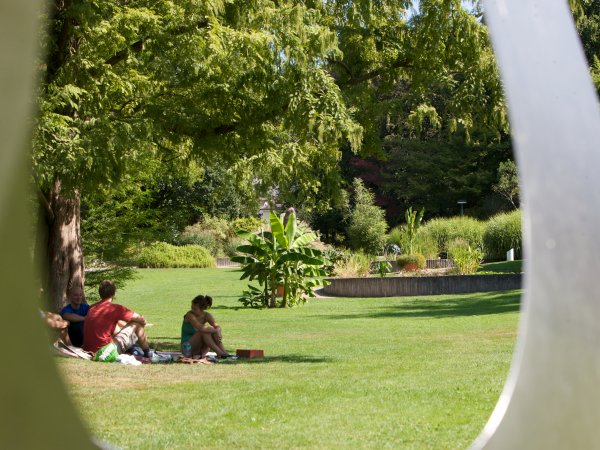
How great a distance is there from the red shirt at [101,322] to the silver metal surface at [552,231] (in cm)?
724

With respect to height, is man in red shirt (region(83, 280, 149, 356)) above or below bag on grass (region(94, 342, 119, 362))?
above

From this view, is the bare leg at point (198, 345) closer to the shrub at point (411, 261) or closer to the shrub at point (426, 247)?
the shrub at point (411, 261)

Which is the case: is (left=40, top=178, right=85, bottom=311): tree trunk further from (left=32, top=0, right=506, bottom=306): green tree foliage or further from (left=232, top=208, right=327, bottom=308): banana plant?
(left=232, top=208, right=327, bottom=308): banana plant

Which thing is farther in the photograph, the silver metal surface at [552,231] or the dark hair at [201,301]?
the dark hair at [201,301]

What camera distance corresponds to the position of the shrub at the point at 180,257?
38.2 m

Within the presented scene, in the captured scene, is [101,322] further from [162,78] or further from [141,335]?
[162,78]

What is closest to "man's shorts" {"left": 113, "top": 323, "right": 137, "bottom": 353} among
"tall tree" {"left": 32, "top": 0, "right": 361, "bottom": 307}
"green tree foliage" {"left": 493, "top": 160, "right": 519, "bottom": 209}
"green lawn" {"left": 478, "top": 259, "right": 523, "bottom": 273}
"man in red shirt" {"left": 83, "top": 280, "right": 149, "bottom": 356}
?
"man in red shirt" {"left": 83, "top": 280, "right": 149, "bottom": 356}

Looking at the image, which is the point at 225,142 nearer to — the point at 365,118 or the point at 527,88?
the point at 365,118

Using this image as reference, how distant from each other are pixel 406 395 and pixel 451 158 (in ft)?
119

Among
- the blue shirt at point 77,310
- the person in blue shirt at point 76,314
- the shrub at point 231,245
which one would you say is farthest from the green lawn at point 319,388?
the shrub at point 231,245

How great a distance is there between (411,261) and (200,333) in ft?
56.0

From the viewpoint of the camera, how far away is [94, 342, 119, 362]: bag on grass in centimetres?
1050

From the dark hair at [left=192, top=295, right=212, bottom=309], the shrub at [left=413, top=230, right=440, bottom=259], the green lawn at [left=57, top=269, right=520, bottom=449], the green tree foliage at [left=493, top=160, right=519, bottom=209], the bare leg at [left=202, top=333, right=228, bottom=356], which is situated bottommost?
the green lawn at [left=57, top=269, right=520, bottom=449]

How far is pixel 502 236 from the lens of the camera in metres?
31.7
